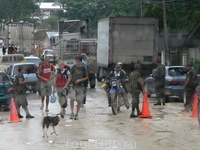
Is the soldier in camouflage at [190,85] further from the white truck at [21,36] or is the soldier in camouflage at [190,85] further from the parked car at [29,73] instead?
the white truck at [21,36]

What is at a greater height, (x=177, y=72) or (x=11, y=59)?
(x=11, y=59)

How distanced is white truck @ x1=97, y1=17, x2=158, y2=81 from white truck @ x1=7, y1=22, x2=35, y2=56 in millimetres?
21483

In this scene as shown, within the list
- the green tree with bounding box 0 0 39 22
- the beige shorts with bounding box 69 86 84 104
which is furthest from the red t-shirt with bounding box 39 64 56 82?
the green tree with bounding box 0 0 39 22

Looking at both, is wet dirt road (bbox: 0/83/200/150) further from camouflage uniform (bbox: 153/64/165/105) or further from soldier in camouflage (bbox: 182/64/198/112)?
camouflage uniform (bbox: 153/64/165/105)

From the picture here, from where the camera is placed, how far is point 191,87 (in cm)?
1307

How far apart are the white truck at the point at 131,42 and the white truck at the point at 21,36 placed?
2148 centimetres

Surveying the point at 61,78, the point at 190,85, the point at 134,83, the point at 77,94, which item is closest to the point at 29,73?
the point at 61,78

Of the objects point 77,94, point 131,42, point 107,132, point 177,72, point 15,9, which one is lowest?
point 107,132

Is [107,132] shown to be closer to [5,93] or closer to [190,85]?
[190,85]

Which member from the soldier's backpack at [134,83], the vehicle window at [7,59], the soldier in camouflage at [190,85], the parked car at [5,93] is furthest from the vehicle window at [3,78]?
the vehicle window at [7,59]

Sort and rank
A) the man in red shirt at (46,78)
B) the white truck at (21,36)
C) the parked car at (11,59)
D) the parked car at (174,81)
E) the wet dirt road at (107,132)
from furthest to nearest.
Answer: the white truck at (21,36), the parked car at (11,59), the parked car at (174,81), the man in red shirt at (46,78), the wet dirt road at (107,132)

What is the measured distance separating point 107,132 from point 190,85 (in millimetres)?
4319

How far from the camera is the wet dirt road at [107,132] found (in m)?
8.46

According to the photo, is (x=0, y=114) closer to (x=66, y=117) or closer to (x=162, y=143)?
(x=66, y=117)
